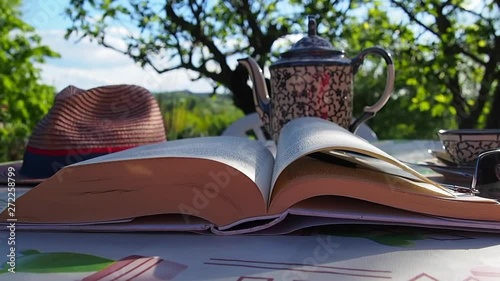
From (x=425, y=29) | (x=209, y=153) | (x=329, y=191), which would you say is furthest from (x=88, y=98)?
(x=425, y=29)

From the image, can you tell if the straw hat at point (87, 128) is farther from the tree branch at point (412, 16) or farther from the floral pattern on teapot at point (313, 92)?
the tree branch at point (412, 16)

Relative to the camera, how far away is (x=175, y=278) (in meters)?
0.33

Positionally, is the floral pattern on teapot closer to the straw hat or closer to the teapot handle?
the teapot handle

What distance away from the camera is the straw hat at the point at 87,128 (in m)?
0.79

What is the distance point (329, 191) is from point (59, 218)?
0.23 metres

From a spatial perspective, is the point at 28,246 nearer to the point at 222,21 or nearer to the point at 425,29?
the point at 222,21

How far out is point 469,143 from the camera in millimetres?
703

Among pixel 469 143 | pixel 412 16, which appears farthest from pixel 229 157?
pixel 412 16

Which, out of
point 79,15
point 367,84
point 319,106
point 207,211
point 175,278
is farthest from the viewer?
point 367,84

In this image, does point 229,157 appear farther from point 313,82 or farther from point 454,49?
point 454,49

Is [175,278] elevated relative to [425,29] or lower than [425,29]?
lower

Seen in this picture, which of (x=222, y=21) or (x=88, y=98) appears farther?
(x=222, y=21)

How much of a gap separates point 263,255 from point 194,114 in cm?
259

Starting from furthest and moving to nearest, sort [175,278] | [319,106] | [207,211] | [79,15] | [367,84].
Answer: [367,84]
[79,15]
[319,106]
[207,211]
[175,278]
